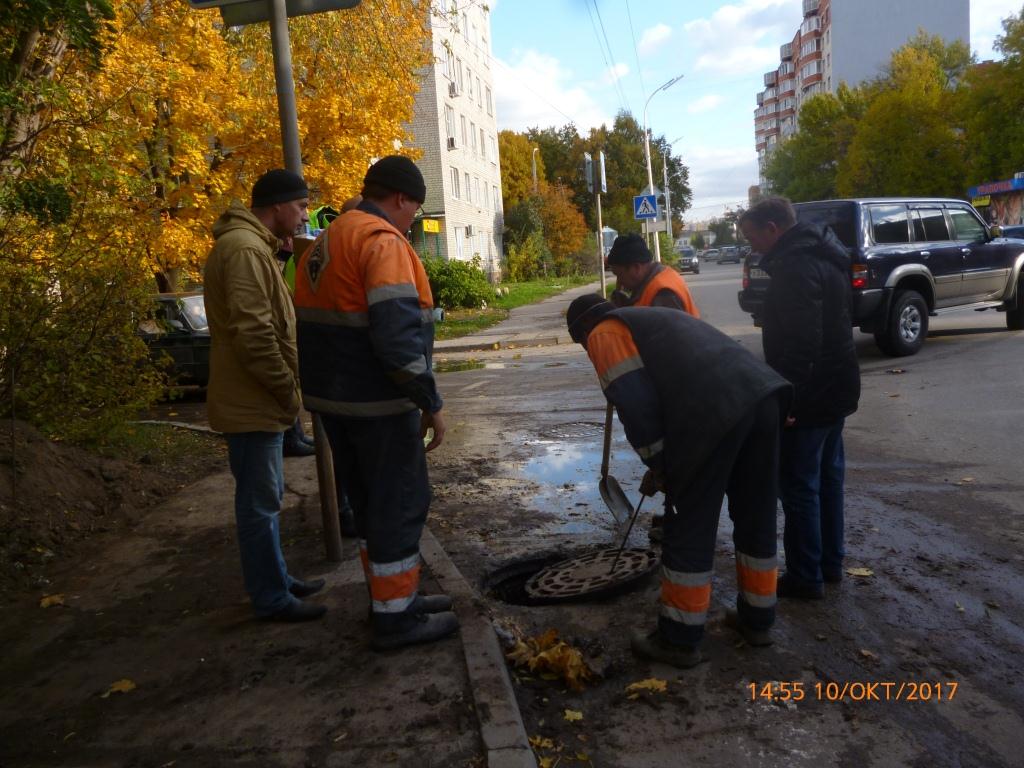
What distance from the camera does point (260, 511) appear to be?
→ 12.2 feet

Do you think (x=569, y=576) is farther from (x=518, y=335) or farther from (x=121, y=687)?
(x=518, y=335)

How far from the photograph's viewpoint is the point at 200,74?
541 inches

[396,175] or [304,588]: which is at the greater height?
[396,175]

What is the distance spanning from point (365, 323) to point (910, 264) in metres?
9.88

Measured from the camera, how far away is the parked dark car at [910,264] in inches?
428

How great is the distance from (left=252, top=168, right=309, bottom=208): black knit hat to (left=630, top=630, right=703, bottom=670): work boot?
99.4 inches

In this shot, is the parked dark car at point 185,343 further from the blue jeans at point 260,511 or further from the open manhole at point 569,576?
the blue jeans at point 260,511

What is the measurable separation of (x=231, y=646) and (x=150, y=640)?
442 millimetres

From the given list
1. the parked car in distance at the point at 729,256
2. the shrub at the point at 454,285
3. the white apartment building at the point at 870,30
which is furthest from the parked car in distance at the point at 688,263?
the shrub at the point at 454,285

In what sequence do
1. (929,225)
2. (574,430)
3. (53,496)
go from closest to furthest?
(53,496) < (574,430) < (929,225)

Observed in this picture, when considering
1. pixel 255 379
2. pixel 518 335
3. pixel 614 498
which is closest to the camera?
pixel 255 379

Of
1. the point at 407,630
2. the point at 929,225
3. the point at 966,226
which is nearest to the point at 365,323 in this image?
the point at 407,630

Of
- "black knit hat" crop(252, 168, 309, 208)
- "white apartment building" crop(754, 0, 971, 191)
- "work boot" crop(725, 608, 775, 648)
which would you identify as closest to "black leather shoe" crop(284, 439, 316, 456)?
"black knit hat" crop(252, 168, 309, 208)

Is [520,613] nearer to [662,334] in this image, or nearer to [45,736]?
[662,334]
